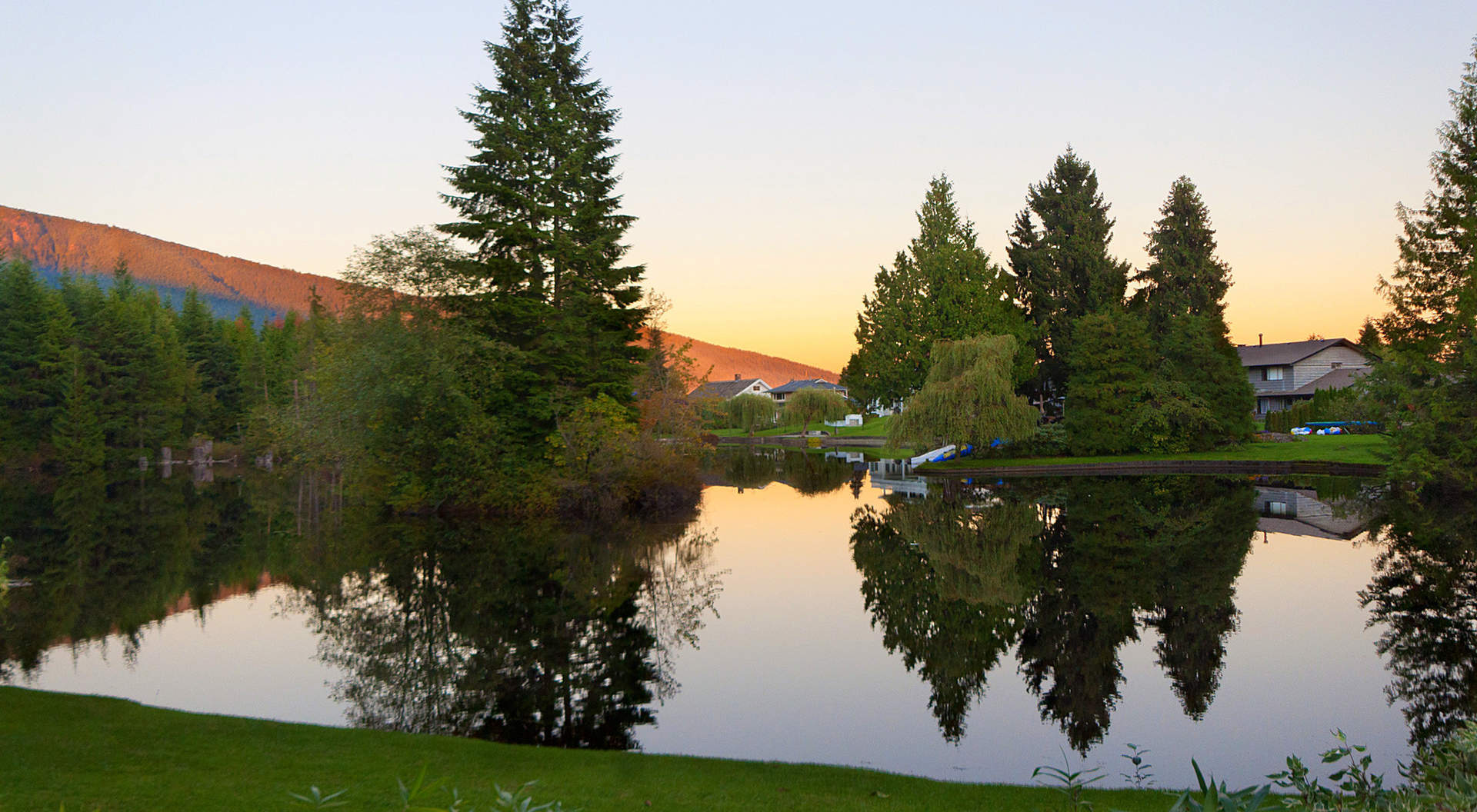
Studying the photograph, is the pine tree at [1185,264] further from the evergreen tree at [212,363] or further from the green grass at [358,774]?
the evergreen tree at [212,363]

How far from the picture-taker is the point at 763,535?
1077 inches

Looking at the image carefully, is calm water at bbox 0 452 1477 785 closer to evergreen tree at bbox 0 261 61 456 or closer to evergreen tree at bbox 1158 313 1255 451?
evergreen tree at bbox 1158 313 1255 451

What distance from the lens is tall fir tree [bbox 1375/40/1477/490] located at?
96.6ft

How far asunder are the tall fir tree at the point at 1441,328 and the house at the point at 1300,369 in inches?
1568

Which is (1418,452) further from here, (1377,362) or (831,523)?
(831,523)

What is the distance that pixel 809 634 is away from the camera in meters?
15.7

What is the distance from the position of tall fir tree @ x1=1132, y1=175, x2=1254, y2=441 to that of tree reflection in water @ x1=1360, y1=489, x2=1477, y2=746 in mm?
20042

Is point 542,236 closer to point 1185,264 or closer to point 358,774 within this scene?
point 358,774

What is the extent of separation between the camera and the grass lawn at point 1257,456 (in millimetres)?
43406

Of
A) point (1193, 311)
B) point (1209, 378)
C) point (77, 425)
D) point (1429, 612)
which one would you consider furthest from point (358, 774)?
point (77, 425)

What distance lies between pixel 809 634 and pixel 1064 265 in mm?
43593

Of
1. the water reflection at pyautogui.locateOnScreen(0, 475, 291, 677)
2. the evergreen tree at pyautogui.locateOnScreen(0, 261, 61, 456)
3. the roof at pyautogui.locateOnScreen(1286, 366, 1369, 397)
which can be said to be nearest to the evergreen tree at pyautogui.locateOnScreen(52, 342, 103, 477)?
the evergreen tree at pyautogui.locateOnScreen(0, 261, 61, 456)

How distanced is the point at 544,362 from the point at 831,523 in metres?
12.0

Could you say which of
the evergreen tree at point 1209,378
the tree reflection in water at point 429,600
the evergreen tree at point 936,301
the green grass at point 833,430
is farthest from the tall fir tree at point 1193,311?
the green grass at point 833,430
